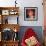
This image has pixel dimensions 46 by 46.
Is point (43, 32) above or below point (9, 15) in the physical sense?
below

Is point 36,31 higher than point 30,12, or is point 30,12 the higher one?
point 30,12

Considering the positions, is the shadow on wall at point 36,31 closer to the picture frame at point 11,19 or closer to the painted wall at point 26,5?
the painted wall at point 26,5

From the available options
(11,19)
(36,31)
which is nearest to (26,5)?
(11,19)

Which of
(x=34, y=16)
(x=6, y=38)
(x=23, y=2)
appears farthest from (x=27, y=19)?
(x=6, y=38)

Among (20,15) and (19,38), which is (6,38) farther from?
(20,15)

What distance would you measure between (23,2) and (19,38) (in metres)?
1.38

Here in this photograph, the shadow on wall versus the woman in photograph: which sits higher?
the woman in photograph

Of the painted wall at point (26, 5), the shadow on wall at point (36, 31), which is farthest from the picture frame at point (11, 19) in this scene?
the shadow on wall at point (36, 31)

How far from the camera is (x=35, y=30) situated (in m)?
6.23

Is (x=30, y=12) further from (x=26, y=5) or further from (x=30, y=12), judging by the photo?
(x=26, y=5)

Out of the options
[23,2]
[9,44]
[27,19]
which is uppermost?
[23,2]

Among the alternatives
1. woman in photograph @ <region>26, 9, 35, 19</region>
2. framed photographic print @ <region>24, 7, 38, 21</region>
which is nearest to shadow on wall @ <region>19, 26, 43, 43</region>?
framed photographic print @ <region>24, 7, 38, 21</region>

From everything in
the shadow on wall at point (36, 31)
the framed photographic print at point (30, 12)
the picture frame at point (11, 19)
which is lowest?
the shadow on wall at point (36, 31)

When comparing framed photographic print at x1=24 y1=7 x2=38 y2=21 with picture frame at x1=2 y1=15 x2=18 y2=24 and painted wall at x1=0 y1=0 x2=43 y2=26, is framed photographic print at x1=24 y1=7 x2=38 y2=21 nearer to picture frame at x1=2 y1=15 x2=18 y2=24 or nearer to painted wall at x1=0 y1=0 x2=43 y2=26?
painted wall at x1=0 y1=0 x2=43 y2=26
